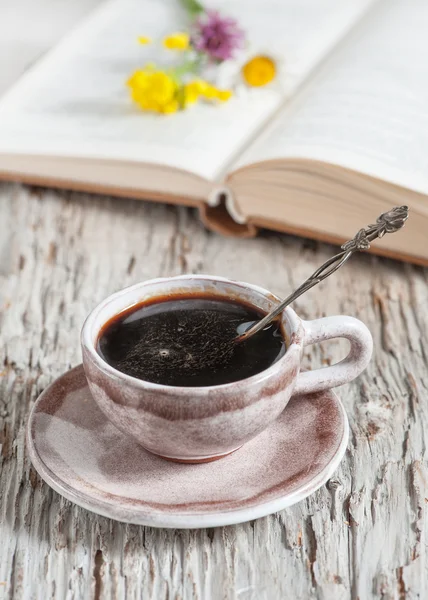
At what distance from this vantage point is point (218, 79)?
1.87 metres

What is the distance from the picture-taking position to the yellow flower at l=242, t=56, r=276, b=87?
1868 mm

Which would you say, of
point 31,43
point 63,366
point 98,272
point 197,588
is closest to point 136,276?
point 98,272

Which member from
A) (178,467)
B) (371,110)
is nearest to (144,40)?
(371,110)

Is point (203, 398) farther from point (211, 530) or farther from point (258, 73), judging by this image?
point (258, 73)

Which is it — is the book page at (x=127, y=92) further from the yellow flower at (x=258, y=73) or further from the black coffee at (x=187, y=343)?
the black coffee at (x=187, y=343)

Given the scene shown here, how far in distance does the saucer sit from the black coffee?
115 mm

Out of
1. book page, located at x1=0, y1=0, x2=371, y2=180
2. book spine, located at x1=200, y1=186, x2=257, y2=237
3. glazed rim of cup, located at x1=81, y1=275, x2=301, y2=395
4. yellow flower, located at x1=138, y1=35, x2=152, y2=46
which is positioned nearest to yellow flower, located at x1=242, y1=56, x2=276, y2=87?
book page, located at x1=0, y1=0, x2=371, y2=180

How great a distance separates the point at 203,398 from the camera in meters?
0.84

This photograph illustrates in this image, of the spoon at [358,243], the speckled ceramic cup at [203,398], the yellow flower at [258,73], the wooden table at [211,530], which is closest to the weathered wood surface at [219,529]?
the wooden table at [211,530]

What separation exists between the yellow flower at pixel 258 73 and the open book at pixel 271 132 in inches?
1.0

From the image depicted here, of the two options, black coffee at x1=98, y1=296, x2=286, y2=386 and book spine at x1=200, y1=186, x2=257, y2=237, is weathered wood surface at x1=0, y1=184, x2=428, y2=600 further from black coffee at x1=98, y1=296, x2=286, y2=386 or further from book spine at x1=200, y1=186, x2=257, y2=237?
black coffee at x1=98, y1=296, x2=286, y2=386

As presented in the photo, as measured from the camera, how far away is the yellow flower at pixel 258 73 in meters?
1.87

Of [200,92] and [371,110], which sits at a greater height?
[371,110]

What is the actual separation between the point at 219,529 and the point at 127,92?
125 cm
